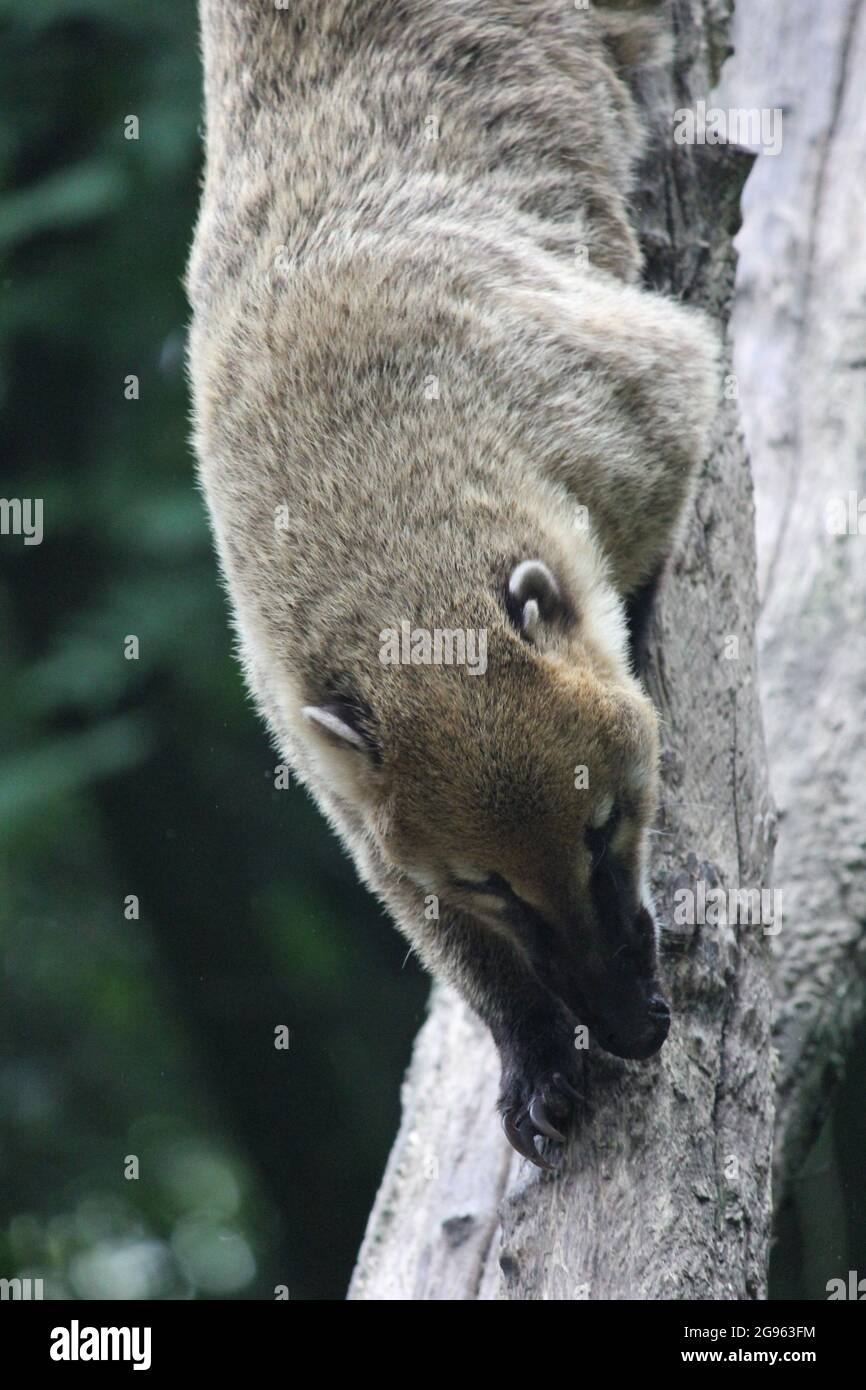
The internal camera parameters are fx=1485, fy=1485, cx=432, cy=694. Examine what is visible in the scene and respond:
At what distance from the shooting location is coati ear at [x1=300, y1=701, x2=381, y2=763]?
4414 millimetres

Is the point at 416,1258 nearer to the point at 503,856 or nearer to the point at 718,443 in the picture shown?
the point at 503,856

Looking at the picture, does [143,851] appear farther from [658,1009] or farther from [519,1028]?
[658,1009]

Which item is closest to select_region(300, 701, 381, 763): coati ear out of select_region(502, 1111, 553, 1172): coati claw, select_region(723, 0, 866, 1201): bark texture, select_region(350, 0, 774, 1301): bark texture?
select_region(350, 0, 774, 1301): bark texture

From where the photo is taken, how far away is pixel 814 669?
630cm

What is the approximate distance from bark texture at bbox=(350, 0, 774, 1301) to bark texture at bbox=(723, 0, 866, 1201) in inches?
30.6

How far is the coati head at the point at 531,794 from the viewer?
4172 millimetres

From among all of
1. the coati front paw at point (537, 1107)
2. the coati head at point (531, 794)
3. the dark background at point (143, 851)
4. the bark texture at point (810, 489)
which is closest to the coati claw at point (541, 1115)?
the coati front paw at point (537, 1107)

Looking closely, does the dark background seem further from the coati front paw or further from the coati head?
the coati head

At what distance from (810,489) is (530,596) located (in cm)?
260

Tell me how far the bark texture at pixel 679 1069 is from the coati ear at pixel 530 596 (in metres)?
0.71

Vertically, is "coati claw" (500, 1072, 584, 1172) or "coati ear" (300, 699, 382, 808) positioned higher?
"coati ear" (300, 699, 382, 808)

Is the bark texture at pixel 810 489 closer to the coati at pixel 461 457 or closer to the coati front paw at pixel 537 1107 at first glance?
the coati at pixel 461 457

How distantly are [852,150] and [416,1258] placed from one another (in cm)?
542

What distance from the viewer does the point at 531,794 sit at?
416cm
